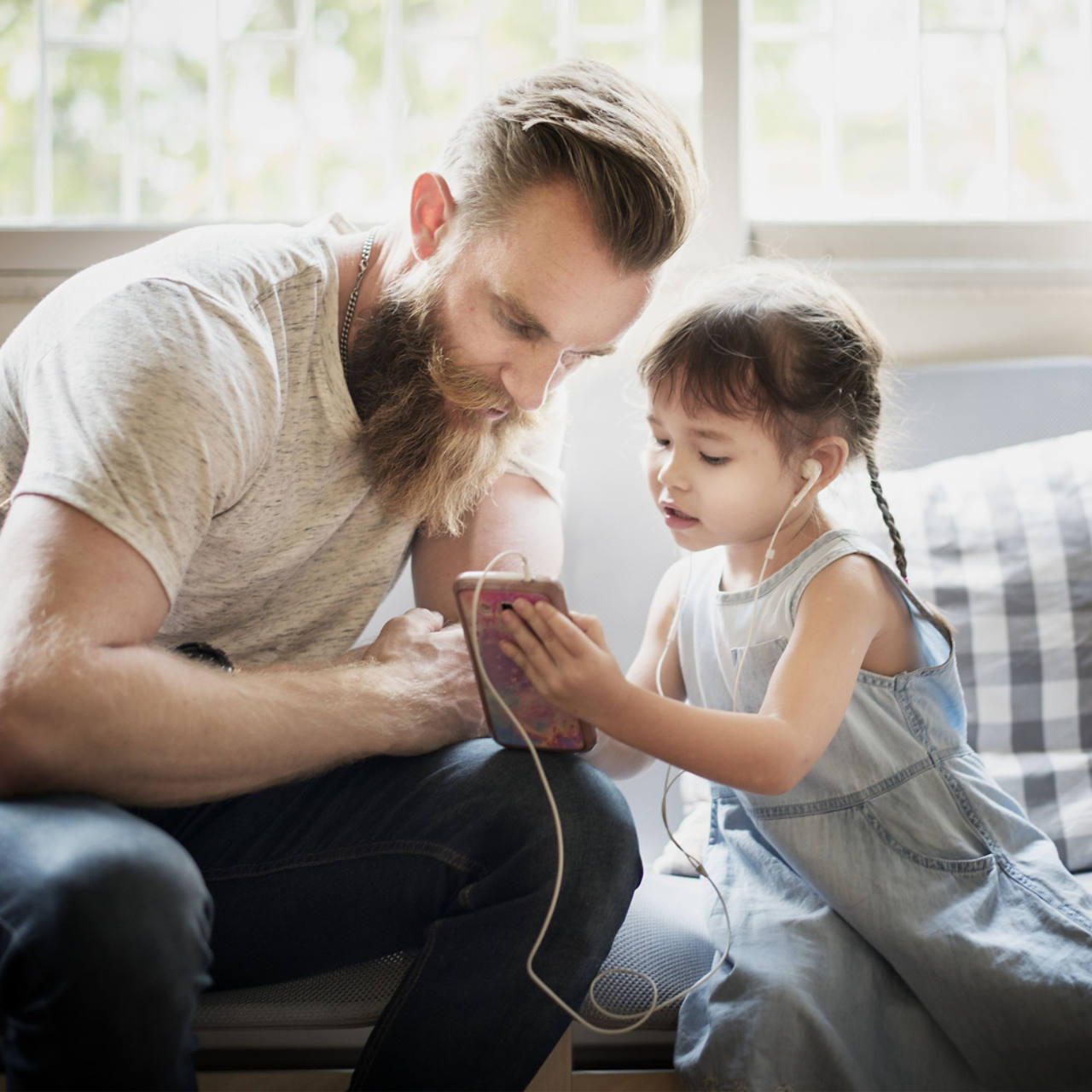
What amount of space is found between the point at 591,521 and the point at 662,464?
0.60 metres

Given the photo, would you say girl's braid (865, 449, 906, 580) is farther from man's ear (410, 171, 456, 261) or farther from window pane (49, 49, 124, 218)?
window pane (49, 49, 124, 218)

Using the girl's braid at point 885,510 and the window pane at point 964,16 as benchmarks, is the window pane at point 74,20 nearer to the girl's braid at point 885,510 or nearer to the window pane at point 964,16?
the window pane at point 964,16

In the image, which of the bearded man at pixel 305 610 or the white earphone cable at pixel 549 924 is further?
the white earphone cable at pixel 549 924

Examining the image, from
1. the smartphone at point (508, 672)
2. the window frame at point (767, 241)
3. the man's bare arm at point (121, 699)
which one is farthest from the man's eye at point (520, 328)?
the window frame at point (767, 241)

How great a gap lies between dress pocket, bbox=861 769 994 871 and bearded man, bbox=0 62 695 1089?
0.34 metres

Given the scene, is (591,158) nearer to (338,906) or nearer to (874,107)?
(338,906)

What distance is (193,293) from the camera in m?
1.16

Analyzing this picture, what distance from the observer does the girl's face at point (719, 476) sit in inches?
51.8

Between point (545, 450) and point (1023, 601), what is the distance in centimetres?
72

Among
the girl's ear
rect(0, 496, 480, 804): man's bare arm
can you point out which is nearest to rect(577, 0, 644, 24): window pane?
the girl's ear

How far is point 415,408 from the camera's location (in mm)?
1352

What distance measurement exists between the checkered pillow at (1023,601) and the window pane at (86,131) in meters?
1.62

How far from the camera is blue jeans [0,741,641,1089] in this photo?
2.82 feet

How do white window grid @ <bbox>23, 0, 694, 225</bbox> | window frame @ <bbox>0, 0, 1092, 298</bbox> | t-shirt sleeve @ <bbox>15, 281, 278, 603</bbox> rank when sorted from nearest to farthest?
t-shirt sleeve @ <bbox>15, 281, 278, 603</bbox>, window frame @ <bbox>0, 0, 1092, 298</bbox>, white window grid @ <bbox>23, 0, 694, 225</bbox>
